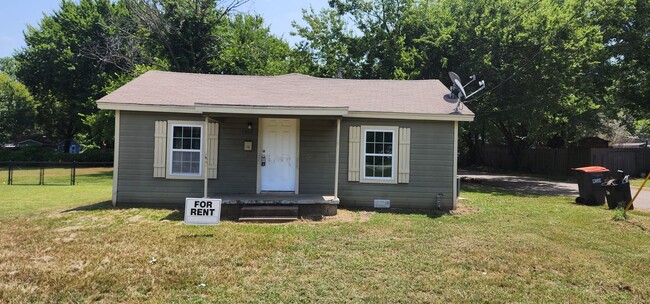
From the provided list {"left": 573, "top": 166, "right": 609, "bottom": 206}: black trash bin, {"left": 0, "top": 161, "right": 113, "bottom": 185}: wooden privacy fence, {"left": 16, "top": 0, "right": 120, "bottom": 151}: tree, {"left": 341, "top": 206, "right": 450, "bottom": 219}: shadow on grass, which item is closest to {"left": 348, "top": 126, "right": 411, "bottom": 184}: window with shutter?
{"left": 341, "top": 206, "right": 450, "bottom": 219}: shadow on grass

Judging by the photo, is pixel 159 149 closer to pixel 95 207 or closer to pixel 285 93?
pixel 95 207

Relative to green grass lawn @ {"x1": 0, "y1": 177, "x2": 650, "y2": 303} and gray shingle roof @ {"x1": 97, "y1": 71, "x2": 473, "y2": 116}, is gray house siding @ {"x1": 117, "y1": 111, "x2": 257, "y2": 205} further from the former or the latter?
green grass lawn @ {"x1": 0, "y1": 177, "x2": 650, "y2": 303}

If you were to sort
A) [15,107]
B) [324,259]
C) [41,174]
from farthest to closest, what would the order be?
[15,107] < [41,174] < [324,259]

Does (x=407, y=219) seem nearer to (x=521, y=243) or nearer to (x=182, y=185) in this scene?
(x=521, y=243)

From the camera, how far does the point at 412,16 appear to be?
18797 millimetres

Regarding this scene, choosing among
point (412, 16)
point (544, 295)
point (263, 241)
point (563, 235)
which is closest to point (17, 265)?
point (263, 241)

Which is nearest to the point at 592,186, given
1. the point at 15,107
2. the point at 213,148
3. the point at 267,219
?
the point at 267,219

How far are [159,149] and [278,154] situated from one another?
2.85 m

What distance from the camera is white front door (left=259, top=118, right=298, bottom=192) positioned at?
32.6ft

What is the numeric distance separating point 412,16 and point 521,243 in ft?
48.1

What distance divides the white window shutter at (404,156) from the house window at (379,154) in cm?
12

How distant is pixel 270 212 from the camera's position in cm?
845

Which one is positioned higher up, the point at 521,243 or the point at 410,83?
the point at 410,83

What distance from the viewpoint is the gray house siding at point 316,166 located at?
9.64m
